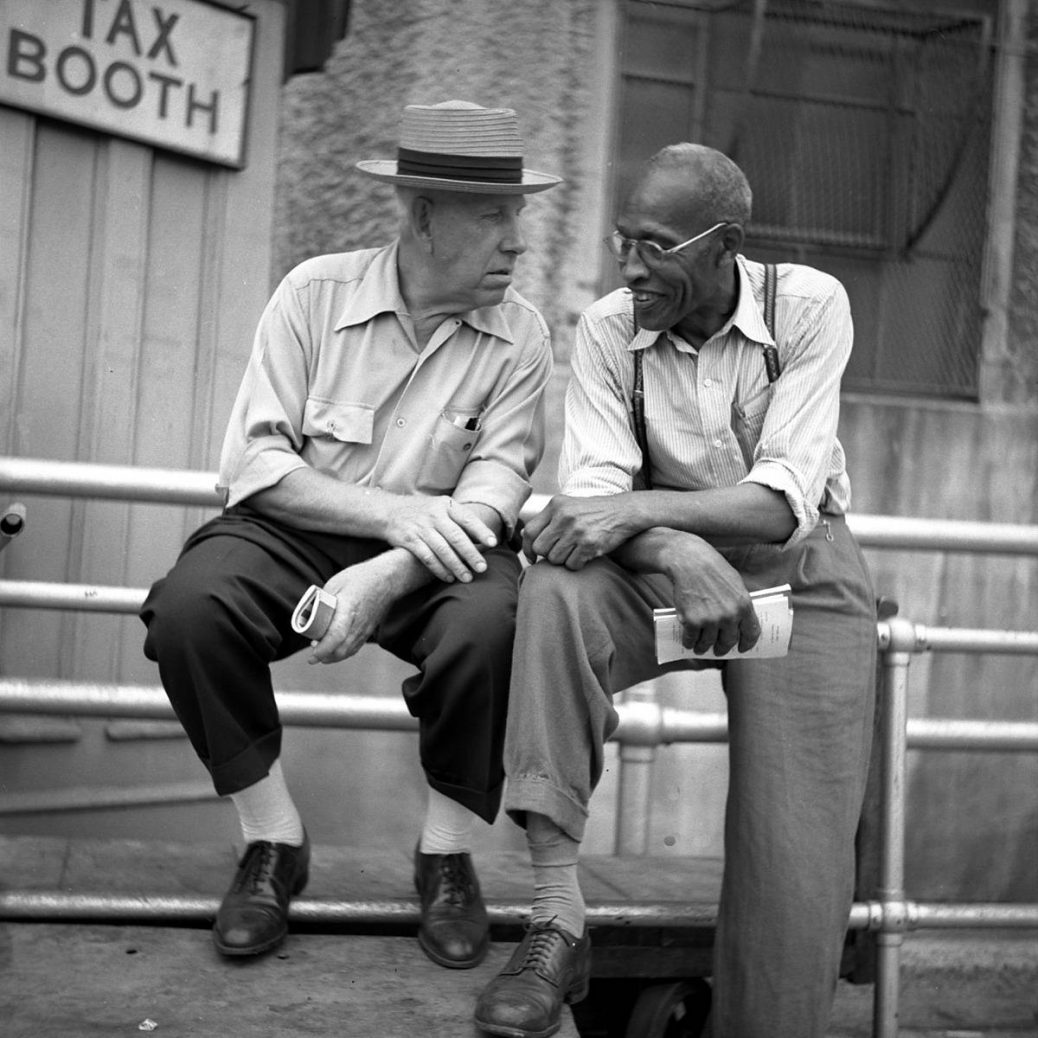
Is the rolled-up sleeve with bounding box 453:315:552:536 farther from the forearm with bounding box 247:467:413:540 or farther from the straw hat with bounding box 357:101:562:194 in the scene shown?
the straw hat with bounding box 357:101:562:194

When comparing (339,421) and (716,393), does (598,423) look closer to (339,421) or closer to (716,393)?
(716,393)

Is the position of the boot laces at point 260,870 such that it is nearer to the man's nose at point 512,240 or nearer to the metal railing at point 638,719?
the metal railing at point 638,719

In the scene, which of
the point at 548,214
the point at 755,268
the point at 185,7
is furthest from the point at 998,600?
the point at 185,7

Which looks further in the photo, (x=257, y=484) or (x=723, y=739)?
(x=723, y=739)

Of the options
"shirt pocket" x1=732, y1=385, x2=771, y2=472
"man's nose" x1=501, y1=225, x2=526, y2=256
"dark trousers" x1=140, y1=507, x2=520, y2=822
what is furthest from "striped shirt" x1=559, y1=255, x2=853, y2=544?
"dark trousers" x1=140, y1=507, x2=520, y2=822

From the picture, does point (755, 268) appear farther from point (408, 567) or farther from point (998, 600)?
point (998, 600)

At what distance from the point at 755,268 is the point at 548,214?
1.64 m

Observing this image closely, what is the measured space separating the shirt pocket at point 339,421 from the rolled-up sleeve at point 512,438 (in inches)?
8.9

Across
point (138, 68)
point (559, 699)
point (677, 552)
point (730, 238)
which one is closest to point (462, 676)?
point (559, 699)

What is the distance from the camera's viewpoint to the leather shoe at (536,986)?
2535 millimetres

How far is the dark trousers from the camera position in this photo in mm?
2734

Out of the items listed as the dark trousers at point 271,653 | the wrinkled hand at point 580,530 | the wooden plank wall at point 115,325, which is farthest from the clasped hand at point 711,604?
the wooden plank wall at point 115,325

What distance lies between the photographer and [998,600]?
16.7 ft

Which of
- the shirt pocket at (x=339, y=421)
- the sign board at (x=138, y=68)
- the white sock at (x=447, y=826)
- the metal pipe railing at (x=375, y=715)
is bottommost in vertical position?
the white sock at (x=447, y=826)
